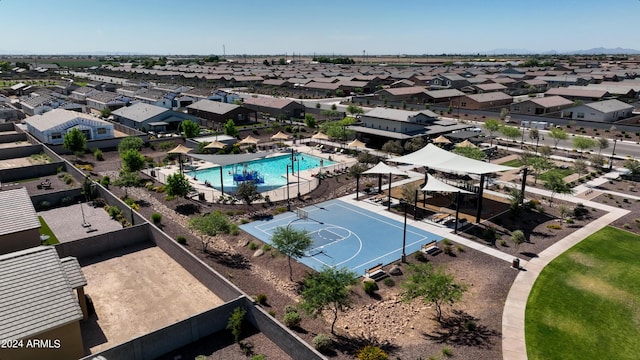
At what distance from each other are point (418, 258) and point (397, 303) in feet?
20.1

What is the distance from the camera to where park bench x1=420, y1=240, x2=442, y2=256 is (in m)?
32.0

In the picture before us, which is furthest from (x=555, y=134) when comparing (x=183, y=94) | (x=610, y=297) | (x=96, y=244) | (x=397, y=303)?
(x=183, y=94)

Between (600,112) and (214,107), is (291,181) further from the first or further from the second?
(600,112)

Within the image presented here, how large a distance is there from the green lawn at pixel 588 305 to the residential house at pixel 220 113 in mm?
64107

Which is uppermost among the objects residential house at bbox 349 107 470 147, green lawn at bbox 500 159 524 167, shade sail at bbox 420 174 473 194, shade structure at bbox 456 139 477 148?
residential house at bbox 349 107 470 147

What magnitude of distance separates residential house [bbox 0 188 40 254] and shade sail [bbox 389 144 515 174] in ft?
104

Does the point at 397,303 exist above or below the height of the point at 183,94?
below

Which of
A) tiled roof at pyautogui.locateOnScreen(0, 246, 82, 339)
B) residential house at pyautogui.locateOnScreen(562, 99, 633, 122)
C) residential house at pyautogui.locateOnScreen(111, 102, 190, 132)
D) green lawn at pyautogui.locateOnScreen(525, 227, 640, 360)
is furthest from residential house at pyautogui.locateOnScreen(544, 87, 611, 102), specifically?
tiled roof at pyautogui.locateOnScreen(0, 246, 82, 339)

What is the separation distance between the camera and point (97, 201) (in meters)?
42.3

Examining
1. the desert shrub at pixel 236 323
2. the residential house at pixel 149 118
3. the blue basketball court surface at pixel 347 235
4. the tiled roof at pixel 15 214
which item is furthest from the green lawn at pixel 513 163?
the residential house at pixel 149 118

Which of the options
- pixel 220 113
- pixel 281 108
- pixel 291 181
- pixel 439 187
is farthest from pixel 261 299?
pixel 281 108

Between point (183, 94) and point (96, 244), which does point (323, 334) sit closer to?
point (96, 244)

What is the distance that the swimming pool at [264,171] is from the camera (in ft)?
165

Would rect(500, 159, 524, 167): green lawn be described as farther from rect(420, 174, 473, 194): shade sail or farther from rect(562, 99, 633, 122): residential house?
rect(562, 99, 633, 122): residential house
